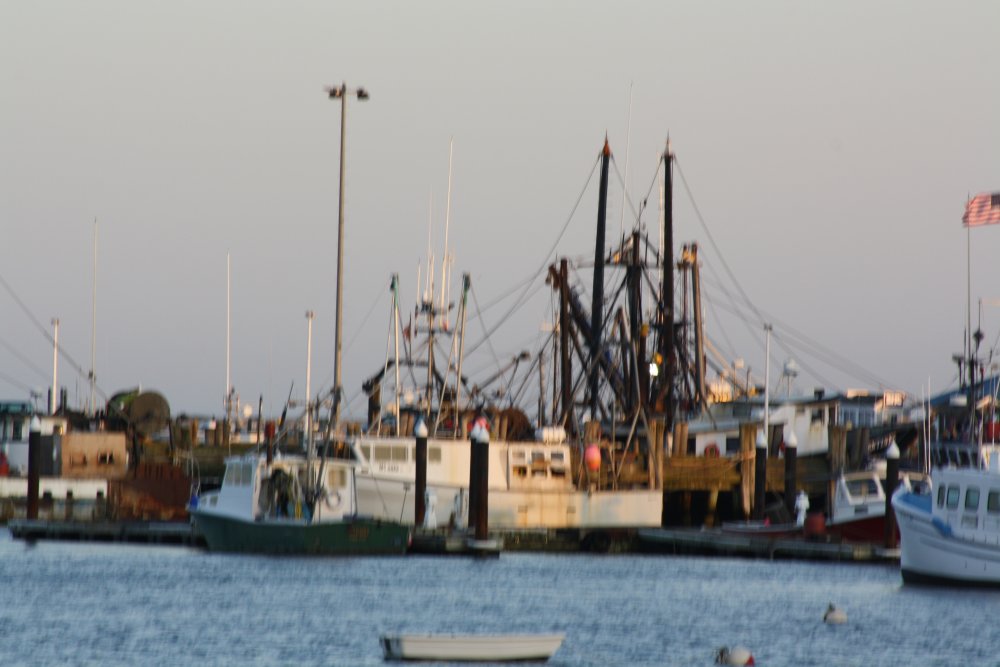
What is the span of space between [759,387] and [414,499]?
27789 mm

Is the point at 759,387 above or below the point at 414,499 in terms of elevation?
above

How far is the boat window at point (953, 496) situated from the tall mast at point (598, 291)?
2777cm

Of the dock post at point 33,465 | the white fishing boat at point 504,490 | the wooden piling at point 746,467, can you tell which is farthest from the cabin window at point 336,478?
the wooden piling at point 746,467

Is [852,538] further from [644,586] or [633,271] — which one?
[633,271]

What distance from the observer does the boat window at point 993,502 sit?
170 feet

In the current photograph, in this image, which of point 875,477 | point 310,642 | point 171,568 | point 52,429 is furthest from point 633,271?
point 310,642

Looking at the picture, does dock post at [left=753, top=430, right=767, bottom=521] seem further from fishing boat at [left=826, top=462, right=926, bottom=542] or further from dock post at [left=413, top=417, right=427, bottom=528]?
dock post at [left=413, top=417, right=427, bottom=528]

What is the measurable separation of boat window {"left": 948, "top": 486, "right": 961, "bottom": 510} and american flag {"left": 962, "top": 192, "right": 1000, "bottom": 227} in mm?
16027

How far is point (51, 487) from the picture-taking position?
3199 inches

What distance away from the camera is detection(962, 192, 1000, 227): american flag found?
66.8 m

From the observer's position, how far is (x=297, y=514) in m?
58.9

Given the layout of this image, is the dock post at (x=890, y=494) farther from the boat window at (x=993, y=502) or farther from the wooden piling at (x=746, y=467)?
the boat window at (x=993, y=502)

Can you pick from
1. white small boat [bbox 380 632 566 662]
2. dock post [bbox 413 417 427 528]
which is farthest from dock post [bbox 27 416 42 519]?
white small boat [bbox 380 632 566 662]

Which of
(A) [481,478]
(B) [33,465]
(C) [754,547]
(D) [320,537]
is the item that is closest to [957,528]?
(C) [754,547]
